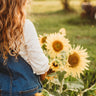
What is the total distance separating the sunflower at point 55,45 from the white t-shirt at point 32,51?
56 centimetres

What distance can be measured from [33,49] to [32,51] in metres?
0.02

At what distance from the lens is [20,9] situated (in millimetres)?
1468

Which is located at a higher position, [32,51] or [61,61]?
[32,51]

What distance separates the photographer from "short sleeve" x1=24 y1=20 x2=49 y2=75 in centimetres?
149

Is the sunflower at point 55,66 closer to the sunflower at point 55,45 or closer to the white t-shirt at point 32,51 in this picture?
the sunflower at point 55,45

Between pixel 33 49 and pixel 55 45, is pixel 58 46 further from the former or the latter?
pixel 33 49

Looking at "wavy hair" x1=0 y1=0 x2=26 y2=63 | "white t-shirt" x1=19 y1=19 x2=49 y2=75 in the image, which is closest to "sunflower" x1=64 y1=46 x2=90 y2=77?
"white t-shirt" x1=19 y1=19 x2=49 y2=75

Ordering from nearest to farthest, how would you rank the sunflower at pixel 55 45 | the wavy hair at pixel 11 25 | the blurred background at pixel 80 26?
the wavy hair at pixel 11 25 → the sunflower at pixel 55 45 → the blurred background at pixel 80 26

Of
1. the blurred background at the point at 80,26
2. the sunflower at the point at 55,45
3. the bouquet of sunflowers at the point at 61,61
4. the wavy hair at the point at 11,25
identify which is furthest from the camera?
the blurred background at the point at 80,26

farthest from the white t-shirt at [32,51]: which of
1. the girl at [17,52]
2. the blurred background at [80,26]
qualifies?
the blurred background at [80,26]

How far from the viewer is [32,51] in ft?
4.94

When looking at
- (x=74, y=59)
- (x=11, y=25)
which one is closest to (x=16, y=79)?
(x=11, y=25)

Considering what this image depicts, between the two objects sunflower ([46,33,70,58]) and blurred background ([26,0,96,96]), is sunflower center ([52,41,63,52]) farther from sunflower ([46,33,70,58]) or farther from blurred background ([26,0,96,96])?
blurred background ([26,0,96,96])

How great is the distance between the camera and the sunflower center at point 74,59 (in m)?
2.08
